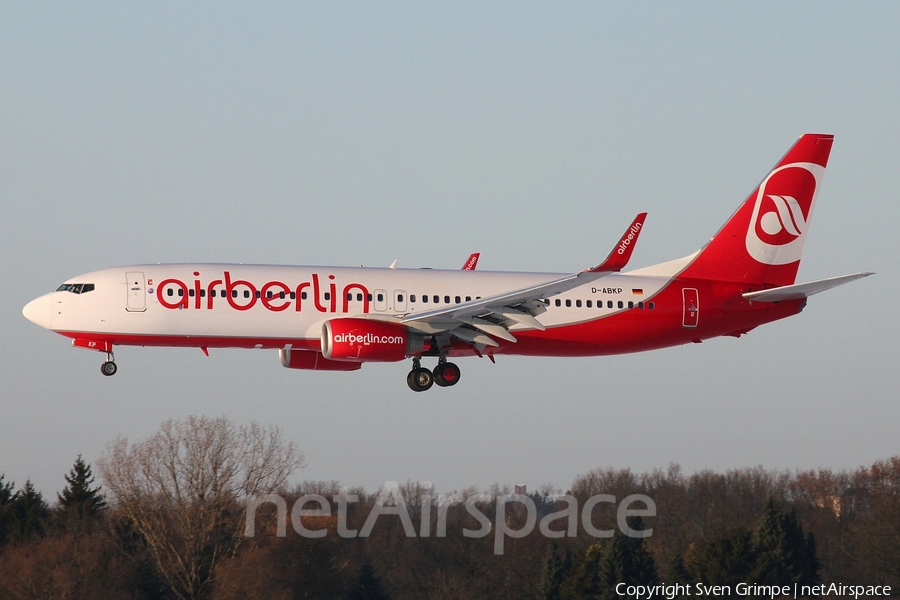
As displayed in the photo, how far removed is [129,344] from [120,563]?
22.5 m

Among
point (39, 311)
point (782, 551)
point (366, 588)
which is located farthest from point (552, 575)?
point (39, 311)

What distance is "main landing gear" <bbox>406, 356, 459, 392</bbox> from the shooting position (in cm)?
4722

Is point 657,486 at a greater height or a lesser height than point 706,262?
lesser

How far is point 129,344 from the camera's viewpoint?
4447 cm

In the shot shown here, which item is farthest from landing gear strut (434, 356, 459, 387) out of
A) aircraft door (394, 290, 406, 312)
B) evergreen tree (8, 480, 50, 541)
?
evergreen tree (8, 480, 50, 541)

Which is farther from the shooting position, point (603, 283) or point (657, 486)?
point (657, 486)

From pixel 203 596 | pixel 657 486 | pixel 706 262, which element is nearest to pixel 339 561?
pixel 203 596

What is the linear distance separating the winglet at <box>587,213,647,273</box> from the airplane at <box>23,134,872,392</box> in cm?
5

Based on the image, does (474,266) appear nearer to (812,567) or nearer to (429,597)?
(429,597)

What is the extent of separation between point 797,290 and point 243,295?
789 inches

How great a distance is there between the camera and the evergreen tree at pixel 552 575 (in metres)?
78.4

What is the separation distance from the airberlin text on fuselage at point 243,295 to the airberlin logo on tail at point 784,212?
17.6 m

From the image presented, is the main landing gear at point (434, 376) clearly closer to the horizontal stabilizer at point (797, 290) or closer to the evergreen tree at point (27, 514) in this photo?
the horizontal stabilizer at point (797, 290)

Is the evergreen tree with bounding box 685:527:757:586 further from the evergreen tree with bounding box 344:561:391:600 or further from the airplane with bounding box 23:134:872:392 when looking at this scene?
the airplane with bounding box 23:134:872:392
